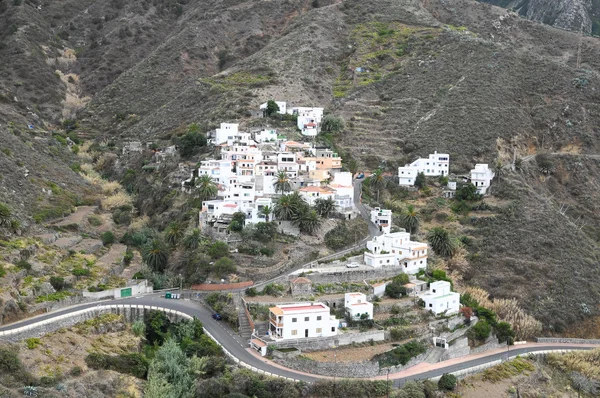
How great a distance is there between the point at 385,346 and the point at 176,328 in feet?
42.0

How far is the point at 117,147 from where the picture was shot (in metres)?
87.4

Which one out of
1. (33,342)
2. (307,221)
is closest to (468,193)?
(307,221)

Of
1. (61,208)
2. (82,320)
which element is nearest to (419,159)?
(61,208)

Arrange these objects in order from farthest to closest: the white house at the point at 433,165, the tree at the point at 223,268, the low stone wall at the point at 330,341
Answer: the white house at the point at 433,165 < the tree at the point at 223,268 < the low stone wall at the point at 330,341

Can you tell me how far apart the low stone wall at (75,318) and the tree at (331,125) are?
37.2 m

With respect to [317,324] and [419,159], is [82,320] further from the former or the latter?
[419,159]

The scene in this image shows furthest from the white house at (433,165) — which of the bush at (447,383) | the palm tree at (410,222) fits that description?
the bush at (447,383)

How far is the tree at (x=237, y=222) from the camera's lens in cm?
5391

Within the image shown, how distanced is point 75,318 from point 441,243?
30095 millimetres

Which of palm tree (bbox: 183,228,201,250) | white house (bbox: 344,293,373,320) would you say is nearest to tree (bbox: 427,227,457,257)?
white house (bbox: 344,293,373,320)

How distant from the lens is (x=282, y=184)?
193 feet

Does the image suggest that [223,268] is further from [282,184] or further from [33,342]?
[33,342]

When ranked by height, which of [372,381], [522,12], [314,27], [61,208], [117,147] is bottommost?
[372,381]

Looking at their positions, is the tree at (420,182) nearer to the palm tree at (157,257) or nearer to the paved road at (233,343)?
the paved road at (233,343)
